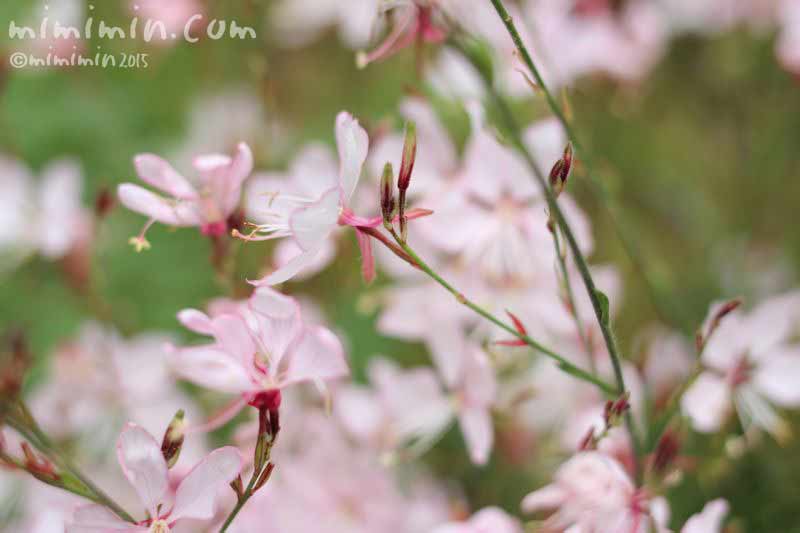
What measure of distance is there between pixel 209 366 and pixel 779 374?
44cm

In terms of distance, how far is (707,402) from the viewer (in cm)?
64

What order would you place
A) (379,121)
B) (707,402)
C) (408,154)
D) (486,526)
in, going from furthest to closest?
(379,121)
(707,402)
(486,526)
(408,154)

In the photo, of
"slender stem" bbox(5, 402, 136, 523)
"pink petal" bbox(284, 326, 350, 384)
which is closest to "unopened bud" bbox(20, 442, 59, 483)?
"slender stem" bbox(5, 402, 136, 523)

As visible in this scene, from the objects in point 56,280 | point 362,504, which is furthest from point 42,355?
point 362,504

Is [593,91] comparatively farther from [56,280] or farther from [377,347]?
[56,280]

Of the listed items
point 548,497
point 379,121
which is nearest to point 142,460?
point 548,497

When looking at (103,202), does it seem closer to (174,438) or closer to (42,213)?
(174,438)

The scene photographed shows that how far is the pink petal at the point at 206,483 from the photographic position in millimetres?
457

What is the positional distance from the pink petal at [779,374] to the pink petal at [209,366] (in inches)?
16.5

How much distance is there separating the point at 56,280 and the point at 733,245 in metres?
0.83

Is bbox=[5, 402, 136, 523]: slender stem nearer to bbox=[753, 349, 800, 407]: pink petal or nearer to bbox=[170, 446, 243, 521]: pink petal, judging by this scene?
bbox=[170, 446, 243, 521]: pink petal

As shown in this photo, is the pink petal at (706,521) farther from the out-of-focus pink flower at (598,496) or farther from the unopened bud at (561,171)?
the unopened bud at (561,171)

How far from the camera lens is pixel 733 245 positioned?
1.02 meters

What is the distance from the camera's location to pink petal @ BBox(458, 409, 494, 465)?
633 millimetres
